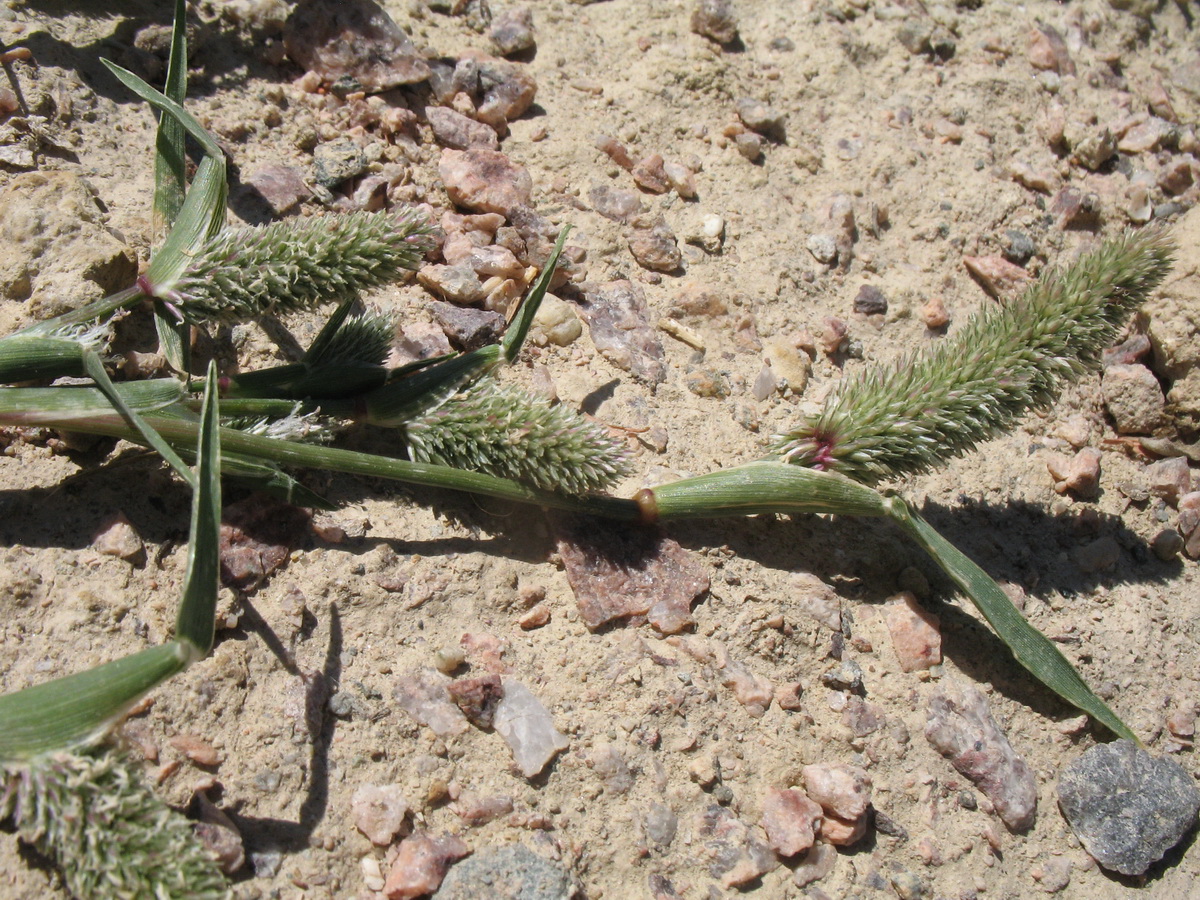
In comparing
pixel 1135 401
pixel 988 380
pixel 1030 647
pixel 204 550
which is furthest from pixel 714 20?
pixel 204 550

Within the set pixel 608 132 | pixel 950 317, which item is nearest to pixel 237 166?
pixel 608 132

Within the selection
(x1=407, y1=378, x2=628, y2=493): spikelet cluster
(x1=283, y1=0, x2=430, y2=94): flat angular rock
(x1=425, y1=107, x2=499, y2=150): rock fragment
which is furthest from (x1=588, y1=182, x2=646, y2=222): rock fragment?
(x1=407, y1=378, x2=628, y2=493): spikelet cluster

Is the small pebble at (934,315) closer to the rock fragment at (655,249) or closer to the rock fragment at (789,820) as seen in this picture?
the rock fragment at (655,249)

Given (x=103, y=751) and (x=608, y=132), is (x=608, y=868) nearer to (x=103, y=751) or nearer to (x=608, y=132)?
(x=103, y=751)

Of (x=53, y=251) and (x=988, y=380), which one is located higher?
(x=988, y=380)

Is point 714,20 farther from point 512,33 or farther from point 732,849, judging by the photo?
point 732,849

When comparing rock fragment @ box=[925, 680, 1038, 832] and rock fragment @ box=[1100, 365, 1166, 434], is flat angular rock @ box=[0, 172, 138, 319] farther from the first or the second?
rock fragment @ box=[1100, 365, 1166, 434]
